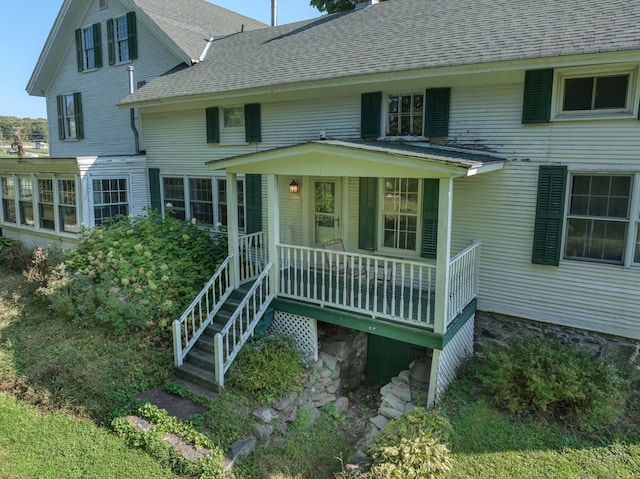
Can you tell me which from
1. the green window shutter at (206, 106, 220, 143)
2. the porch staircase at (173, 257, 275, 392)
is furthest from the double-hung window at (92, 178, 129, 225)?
the porch staircase at (173, 257, 275, 392)

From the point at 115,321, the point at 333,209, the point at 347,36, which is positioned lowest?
the point at 115,321

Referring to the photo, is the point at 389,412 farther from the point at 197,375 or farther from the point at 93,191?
the point at 93,191

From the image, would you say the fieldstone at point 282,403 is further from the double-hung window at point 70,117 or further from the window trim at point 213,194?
the double-hung window at point 70,117

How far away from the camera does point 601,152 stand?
255 inches

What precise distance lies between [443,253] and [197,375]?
4.18 meters

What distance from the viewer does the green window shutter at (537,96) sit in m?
6.67

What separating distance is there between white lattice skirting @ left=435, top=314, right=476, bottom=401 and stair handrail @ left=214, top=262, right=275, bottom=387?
3.06 metres

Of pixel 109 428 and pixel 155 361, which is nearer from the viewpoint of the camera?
pixel 109 428

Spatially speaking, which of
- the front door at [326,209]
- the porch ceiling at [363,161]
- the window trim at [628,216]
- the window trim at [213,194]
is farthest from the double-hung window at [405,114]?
the window trim at [213,194]

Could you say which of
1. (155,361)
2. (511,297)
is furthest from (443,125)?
(155,361)

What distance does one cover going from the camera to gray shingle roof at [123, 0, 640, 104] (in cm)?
665

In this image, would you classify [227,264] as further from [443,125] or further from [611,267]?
[611,267]

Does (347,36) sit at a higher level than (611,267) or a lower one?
higher

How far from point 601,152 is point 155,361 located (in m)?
7.69
